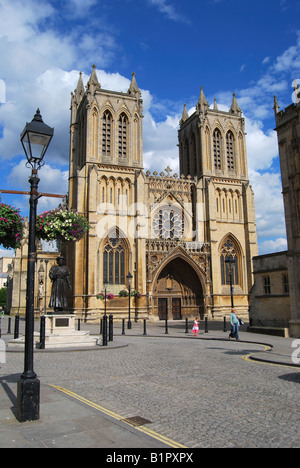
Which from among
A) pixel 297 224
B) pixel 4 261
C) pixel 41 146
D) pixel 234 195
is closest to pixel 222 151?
pixel 234 195

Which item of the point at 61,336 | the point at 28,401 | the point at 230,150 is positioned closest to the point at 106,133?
the point at 230,150

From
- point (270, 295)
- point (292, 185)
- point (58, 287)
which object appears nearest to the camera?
point (58, 287)

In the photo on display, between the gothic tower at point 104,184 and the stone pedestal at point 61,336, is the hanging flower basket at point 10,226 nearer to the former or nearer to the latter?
the stone pedestal at point 61,336

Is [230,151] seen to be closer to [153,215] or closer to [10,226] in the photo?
[153,215]

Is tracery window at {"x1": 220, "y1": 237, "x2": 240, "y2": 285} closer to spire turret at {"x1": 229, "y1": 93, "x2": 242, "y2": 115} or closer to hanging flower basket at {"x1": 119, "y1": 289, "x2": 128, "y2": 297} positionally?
hanging flower basket at {"x1": 119, "y1": 289, "x2": 128, "y2": 297}

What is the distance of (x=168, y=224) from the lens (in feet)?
136

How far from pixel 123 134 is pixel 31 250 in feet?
119

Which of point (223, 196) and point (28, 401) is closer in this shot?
point (28, 401)

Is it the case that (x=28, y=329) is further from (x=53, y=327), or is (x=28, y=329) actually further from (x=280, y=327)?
(x=280, y=327)

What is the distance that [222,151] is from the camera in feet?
148

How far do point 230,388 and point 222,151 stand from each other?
39.8 meters

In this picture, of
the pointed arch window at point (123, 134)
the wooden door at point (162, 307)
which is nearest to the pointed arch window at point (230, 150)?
the pointed arch window at point (123, 134)

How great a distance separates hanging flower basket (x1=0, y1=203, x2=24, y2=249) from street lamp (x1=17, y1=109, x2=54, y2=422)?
2.65 metres

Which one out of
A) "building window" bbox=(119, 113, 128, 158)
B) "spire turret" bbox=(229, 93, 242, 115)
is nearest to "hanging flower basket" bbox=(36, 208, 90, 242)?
"building window" bbox=(119, 113, 128, 158)
